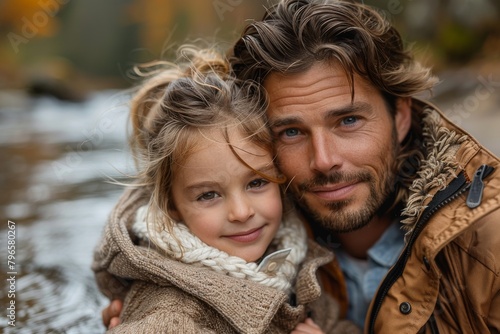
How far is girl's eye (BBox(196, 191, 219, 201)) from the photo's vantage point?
2109 mm

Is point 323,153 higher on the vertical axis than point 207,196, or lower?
higher

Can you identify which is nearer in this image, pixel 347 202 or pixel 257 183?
pixel 257 183

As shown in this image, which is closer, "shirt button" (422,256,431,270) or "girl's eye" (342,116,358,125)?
"shirt button" (422,256,431,270)

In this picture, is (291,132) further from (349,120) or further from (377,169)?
(377,169)

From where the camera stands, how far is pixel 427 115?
247cm

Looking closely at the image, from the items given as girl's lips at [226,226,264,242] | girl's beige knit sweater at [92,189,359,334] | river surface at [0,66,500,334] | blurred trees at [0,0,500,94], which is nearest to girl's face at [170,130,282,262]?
girl's lips at [226,226,264,242]

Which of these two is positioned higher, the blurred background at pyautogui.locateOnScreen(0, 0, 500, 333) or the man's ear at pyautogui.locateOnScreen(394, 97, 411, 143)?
the man's ear at pyautogui.locateOnScreen(394, 97, 411, 143)

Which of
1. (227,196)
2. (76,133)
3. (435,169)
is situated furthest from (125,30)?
(435,169)

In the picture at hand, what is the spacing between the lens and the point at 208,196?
212 centimetres

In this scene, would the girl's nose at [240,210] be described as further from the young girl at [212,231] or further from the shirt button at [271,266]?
the shirt button at [271,266]

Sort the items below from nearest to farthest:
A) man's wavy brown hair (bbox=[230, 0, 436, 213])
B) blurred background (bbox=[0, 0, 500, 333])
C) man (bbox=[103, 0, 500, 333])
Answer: man (bbox=[103, 0, 500, 333]) < man's wavy brown hair (bbox=[230, 0, 436, 213]) < blurred background (bbox=[0, 0, 500, 333])

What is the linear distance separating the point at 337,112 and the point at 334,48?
0.27 m

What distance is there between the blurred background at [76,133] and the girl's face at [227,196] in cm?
73

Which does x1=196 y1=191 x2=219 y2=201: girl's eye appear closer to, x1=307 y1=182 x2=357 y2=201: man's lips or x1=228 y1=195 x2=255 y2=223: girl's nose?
x1=228 y1=195 x2=255 y2=223: girl's nose
